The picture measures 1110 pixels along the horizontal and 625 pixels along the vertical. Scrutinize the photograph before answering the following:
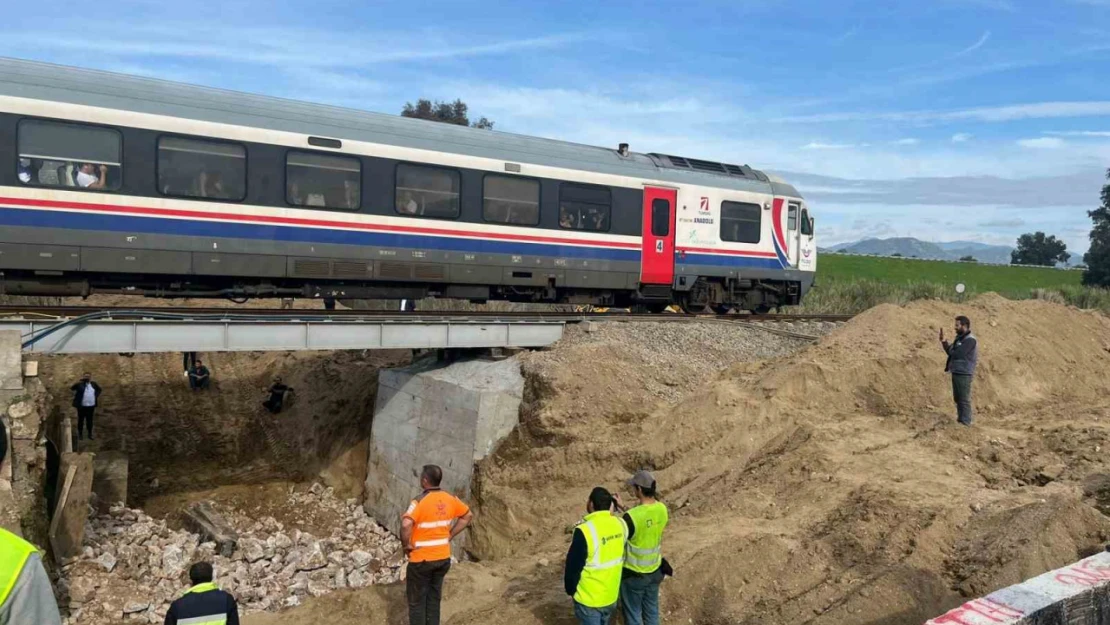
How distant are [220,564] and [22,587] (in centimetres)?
1208

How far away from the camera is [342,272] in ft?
47.7

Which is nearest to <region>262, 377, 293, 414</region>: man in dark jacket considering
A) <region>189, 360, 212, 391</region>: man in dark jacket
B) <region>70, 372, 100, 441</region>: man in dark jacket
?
<region>189, 360, 212, 391</region>: man in dark jacket

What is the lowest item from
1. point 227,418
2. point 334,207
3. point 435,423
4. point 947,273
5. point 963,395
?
point 227,418

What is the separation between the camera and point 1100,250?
54344 mm

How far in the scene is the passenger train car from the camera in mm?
12195

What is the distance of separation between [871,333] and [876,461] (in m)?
5.06

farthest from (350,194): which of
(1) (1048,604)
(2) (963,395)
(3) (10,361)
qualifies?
(1) (1048,604)

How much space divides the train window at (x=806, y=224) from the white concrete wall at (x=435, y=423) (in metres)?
8.89

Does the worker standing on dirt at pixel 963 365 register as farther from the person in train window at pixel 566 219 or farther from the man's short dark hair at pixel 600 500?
the person in train window at pixel 566 219

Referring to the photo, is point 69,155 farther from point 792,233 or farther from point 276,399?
point 792,233

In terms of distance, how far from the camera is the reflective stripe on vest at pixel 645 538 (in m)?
6.62

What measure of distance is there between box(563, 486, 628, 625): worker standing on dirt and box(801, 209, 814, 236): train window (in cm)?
1560

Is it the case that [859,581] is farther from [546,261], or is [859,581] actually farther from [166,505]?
[166,505]

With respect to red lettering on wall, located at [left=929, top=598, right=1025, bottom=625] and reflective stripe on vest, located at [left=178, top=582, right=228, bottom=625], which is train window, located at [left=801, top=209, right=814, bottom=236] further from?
reflective stripe on vest, located at [left=178, top=582, right=228, bottom=625]
